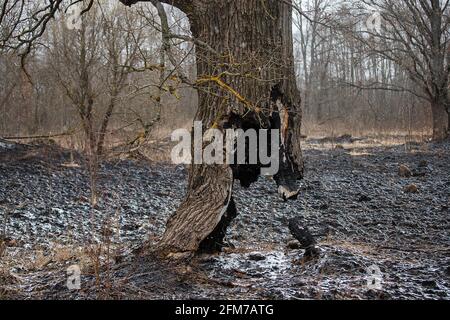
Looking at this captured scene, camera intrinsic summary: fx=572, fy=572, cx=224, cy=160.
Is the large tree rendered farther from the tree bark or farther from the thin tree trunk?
the tree bark

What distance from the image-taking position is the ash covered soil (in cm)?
438

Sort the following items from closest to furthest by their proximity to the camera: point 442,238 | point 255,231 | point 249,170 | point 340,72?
point 249,170 → point 442,238 → point 255,231 → point 340,72

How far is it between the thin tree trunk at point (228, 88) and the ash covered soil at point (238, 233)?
1.20ft

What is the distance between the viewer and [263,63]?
16.4 feet

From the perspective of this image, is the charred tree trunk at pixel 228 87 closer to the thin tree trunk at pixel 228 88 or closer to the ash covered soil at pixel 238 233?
the thin tree trunk at pixel 228 88

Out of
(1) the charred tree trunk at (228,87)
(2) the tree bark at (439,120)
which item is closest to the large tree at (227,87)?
(1) the charred tree trunk at (228,87)

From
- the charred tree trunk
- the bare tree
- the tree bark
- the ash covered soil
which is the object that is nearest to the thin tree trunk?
the charred tree trunk

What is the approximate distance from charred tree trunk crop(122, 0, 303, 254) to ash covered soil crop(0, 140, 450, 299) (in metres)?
0.34
